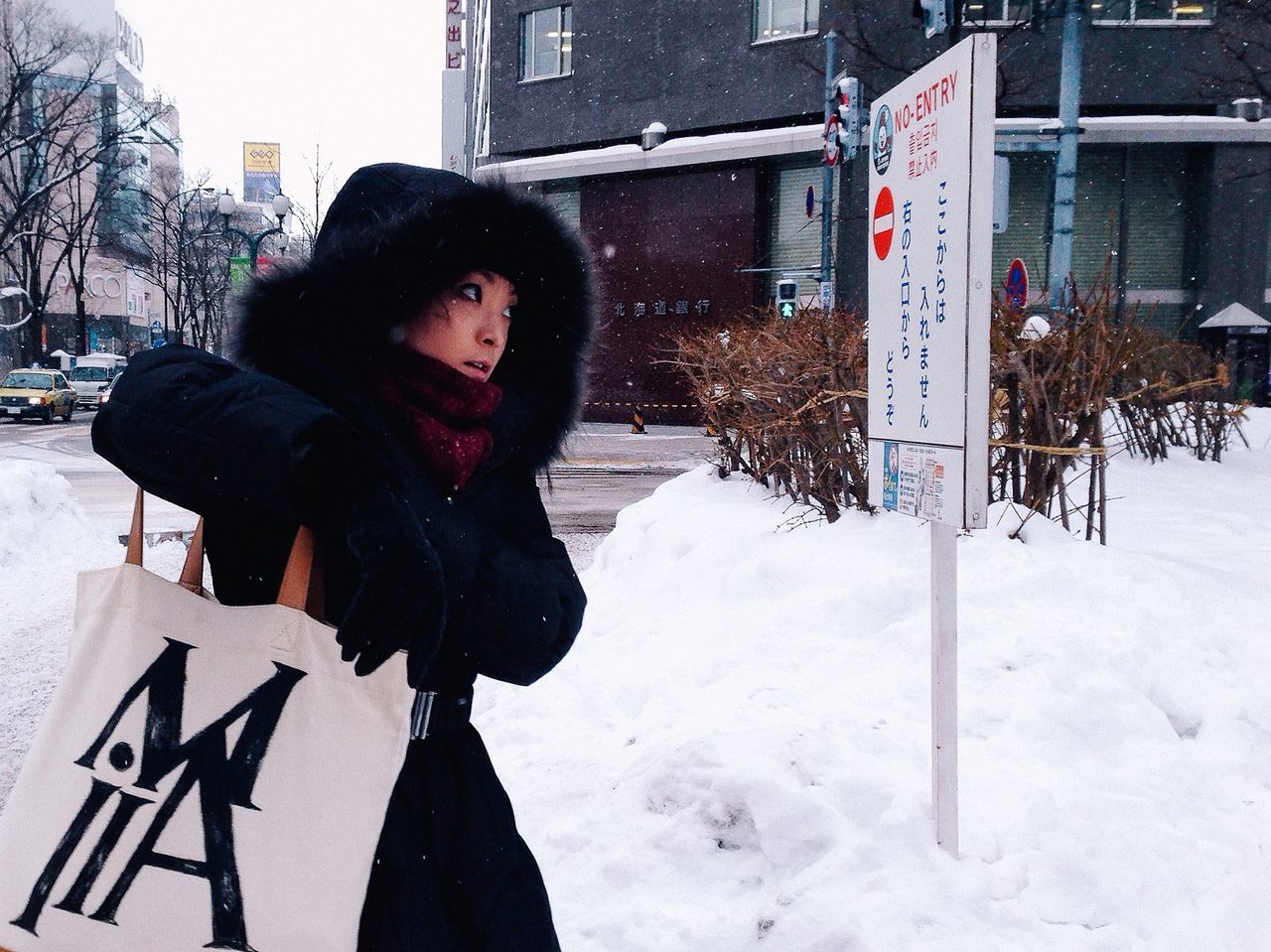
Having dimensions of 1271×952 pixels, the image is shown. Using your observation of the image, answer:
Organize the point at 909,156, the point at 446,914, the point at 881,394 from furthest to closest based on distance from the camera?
the point at 881,394
the point at 909,156
the point at 446,914

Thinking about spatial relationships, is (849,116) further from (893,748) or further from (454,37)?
(454,37)

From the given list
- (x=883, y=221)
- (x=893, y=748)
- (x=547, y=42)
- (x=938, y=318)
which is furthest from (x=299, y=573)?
(x=547, y=42)

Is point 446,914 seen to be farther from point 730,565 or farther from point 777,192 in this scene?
point 777,192

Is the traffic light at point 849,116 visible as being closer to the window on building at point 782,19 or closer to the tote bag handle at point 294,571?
the window on building at point 782,19

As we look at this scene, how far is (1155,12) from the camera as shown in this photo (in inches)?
969

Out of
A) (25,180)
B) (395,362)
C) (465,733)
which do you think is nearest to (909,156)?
(395,362)

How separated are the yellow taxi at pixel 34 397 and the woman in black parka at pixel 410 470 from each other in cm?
3379

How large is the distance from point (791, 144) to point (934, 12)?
55.0ft

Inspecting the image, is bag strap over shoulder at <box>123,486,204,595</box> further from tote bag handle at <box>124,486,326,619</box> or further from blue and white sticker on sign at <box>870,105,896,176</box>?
blue and white sticker on sign at <box>870,105,896,176</box>

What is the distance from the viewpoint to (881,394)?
3357mm

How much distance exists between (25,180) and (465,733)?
3657 cm

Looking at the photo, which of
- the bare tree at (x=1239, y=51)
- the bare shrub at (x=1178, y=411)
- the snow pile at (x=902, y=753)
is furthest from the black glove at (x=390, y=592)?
the bare tree at (x=1239, y=51)

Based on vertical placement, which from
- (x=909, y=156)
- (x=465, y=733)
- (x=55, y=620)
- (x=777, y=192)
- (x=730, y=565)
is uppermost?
(x=777, y=192)

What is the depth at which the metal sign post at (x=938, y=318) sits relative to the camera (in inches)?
107
